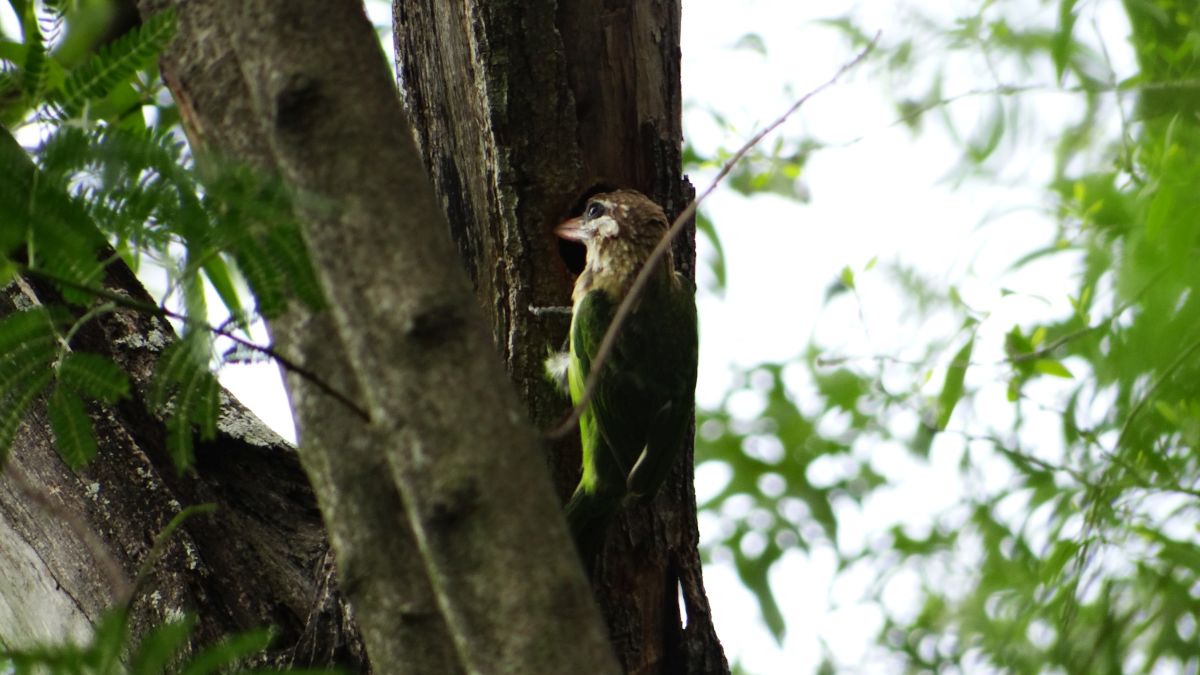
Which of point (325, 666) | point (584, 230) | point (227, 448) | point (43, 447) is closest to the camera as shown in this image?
point (325, 666)

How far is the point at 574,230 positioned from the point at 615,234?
0.14 metres

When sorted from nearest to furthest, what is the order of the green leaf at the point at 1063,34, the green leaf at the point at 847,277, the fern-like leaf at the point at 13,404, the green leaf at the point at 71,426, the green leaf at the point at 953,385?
the fern-like leaf at the point at 13,404
the green leaf at the point at 71,426
the green leaf at the point at 1063,34
the green leaf at the point at 953,385
the green leaf at the point at 847,277

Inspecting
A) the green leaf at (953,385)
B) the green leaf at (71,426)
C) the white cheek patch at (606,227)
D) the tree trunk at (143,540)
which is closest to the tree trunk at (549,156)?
the white cheek patch at (606,227)

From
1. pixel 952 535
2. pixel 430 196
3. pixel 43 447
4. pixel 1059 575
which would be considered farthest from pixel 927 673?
pixel 430 196

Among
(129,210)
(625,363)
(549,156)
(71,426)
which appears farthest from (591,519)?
(129,210)

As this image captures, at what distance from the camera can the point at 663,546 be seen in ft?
9.86

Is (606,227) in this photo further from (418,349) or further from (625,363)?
(418,349)

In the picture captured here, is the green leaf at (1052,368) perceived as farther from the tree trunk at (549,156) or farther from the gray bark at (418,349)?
the gray bark at (418,349)

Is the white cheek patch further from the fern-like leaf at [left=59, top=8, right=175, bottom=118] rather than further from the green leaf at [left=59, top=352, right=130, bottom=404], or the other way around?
the fern-like leaf at [left=59, top=8, right=175, bottom=118]

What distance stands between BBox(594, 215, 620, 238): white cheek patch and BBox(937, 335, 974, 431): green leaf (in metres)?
1.58

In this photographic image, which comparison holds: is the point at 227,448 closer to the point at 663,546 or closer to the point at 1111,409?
the point at 663,546

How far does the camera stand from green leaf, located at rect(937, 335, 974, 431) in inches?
172

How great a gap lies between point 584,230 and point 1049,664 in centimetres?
150

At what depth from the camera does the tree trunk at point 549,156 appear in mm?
2887
